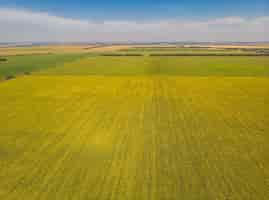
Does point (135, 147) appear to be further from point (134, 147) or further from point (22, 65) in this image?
point (22, 65)

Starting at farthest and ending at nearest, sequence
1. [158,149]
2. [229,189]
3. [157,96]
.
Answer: [157,96] < [158,149] < [229,189]

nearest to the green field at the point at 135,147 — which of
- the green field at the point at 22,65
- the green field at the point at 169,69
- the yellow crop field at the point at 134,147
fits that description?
Answer: the yellow crop field at the point at 134,147

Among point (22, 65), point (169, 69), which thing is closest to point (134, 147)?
point (169, 69)

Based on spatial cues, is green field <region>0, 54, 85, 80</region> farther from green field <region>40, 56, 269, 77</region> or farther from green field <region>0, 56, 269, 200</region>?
green field <region>0, 56, 269, 200</region>

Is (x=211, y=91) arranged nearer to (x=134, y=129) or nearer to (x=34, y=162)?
(x=134, y=129)

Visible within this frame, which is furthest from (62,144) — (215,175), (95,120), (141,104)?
(141,104)

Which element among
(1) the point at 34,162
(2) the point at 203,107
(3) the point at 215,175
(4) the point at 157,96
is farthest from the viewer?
(4) the point at 157,96
